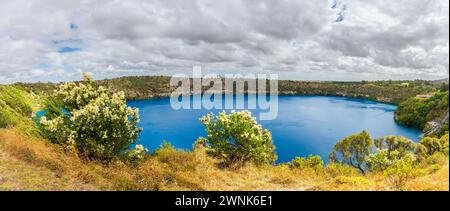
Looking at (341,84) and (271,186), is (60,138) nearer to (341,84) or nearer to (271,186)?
(271,186)

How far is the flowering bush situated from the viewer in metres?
10.0

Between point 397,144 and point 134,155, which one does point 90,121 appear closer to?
point 134,155

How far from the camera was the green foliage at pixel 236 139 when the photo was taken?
42.7ft

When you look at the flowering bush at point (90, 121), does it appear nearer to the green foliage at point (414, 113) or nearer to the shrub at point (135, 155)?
the shrub at point (135, 155)

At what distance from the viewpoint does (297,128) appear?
78188 mm

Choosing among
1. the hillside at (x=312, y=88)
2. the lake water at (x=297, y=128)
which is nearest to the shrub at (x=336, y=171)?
the lake water at (x=297, y=128)

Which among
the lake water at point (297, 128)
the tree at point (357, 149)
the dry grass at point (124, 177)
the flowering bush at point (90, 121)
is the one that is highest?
the flowering bush at point (90, 121)

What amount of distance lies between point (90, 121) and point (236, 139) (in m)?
6.11

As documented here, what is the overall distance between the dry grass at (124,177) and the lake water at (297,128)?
4484cm

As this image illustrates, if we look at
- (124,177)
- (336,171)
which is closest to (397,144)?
(336,171)
